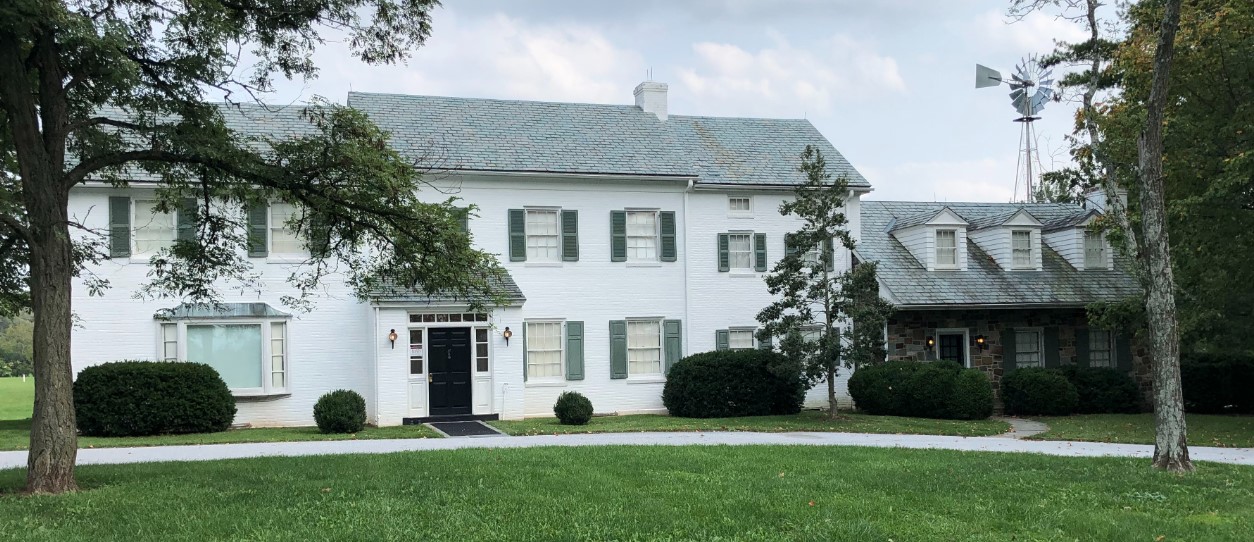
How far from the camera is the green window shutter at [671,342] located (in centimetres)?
2288

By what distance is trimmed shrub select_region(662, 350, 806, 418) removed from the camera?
2123cm

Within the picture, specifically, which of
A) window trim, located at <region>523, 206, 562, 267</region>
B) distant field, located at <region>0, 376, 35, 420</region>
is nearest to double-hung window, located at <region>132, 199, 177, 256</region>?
distant field, located at <region>0, 376, 35, 420</region>

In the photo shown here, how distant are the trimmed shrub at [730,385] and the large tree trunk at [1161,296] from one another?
10.1 m

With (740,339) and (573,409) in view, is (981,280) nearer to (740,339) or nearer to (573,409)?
(740,339)

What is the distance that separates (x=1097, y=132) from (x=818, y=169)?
18.0ft

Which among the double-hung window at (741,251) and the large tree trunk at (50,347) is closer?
the large tree trunk at (50,347)

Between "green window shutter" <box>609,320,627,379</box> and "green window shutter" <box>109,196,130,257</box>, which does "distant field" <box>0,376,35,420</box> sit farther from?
"green window shutter" <box>609,320,627,379</box>

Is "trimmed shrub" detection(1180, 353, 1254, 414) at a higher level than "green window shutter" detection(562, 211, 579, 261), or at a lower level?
lower

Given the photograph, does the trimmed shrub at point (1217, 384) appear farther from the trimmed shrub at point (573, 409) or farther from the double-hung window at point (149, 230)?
the double-hung window at point (149, 230)

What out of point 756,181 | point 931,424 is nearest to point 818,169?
point 756,181

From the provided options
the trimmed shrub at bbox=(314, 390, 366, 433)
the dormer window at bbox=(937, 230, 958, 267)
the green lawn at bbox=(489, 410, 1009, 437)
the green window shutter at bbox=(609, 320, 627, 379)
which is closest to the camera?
the trimmed shrub at bbox=(314, 390, 366, 433)

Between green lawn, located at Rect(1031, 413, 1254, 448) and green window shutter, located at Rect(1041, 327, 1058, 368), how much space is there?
6.53 ft

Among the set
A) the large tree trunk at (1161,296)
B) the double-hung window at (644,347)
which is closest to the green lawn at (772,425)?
the double-hung window at (644,347)

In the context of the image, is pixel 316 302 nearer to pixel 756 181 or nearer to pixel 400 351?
pixel 400 351
